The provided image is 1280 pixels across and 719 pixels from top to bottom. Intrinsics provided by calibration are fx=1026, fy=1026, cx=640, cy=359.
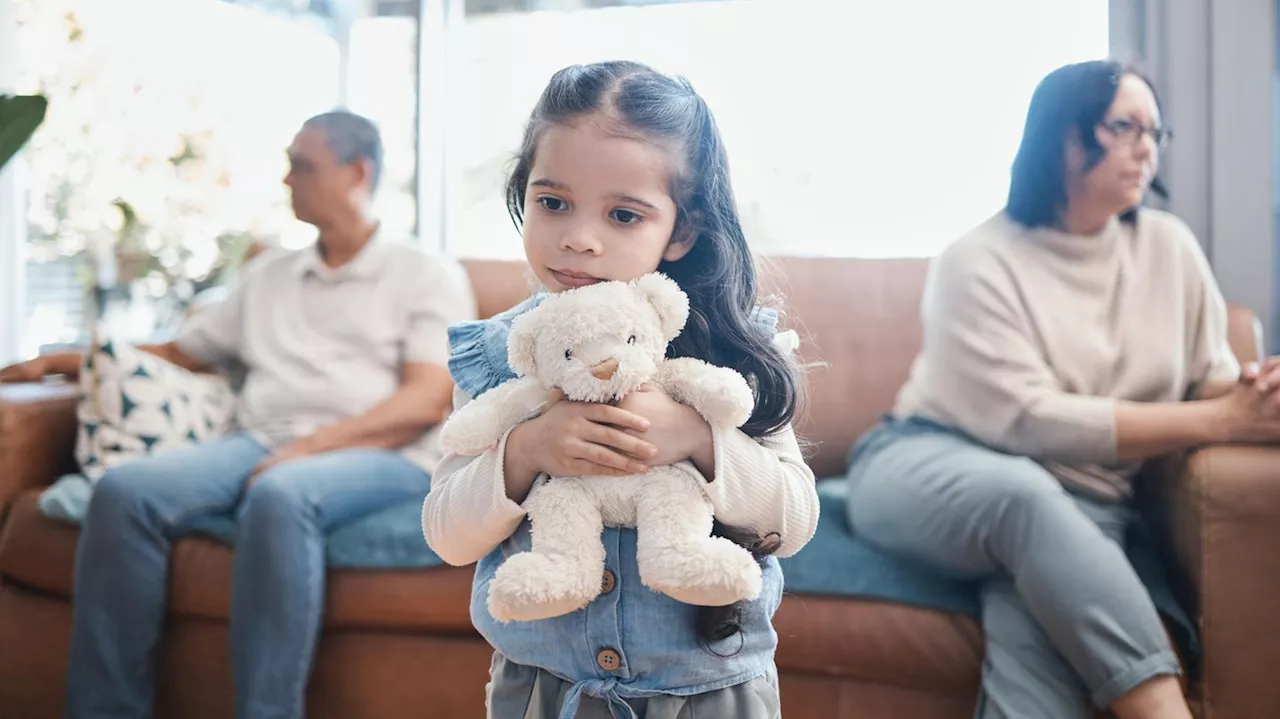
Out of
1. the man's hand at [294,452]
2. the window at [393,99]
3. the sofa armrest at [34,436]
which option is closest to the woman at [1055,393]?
the man's hand at [294,452]

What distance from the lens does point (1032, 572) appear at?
53.6 inches

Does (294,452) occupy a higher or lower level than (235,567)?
higher

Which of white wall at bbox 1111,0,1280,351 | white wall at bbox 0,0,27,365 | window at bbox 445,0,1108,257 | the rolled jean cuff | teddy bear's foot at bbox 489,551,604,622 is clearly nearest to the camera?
teddy bear's foot at bbox 489,551,604,622

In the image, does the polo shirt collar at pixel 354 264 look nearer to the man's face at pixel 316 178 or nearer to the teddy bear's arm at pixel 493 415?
the man's face at pixel 316 178

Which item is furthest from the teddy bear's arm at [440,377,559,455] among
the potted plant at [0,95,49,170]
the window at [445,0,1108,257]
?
the window at [445,0,1108,257]

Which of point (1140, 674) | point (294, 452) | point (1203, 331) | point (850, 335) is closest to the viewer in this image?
point (1140, 674)

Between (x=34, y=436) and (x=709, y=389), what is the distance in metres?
1.65

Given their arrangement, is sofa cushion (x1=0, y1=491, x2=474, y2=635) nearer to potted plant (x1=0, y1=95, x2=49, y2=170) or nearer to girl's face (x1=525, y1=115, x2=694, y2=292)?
potted plant (x1=0, y1=95, x2=49, y2=170)

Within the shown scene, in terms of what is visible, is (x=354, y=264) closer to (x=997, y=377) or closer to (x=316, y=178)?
(x=316, y=178)

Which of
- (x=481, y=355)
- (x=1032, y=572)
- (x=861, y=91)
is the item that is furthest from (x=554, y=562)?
(x=861, y=91)

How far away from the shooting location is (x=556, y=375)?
0.76 m

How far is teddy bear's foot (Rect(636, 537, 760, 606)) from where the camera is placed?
2.37 ft

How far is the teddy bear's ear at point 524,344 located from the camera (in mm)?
769

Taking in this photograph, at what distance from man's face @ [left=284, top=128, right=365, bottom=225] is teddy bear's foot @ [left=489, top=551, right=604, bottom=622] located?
1.50 meters
